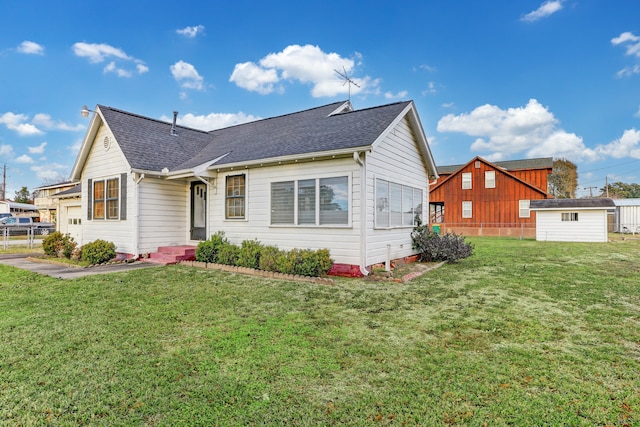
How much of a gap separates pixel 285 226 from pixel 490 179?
950 inches

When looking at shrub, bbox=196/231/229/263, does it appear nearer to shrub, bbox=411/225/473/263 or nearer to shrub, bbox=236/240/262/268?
shrub, bbox=236/240/262/268

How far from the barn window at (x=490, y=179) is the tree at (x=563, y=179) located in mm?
25132

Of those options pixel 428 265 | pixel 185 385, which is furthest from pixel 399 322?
pixel 428 265

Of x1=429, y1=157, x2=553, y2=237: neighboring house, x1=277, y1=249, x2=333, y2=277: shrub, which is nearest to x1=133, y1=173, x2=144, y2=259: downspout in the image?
x1=277, y1=249, x2=333, y2=277: shrub

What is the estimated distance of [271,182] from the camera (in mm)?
9031

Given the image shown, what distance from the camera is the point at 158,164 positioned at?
35.7ft

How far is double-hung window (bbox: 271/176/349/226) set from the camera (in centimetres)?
795

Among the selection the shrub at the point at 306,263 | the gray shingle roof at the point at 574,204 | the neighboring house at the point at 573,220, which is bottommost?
the shrub at the point at 306,263

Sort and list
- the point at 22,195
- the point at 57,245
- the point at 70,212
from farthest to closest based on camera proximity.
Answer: the point at 22,195 → the point at 70,212 → the point at 57,245

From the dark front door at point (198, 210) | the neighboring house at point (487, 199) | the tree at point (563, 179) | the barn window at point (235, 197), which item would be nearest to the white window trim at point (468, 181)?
the neighboring house at point (487, 199)

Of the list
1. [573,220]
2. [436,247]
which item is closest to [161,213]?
[436,247]

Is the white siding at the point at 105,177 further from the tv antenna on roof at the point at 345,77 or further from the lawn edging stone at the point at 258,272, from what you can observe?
the tv antenna on roof at the point at 345,77

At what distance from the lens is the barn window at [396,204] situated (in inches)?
336

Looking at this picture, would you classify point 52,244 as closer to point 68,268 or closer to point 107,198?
point 107,198
